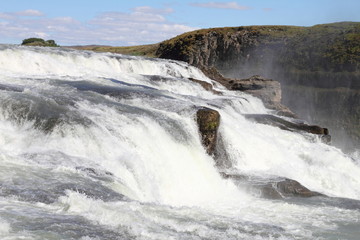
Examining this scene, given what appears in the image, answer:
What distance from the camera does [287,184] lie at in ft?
50.6

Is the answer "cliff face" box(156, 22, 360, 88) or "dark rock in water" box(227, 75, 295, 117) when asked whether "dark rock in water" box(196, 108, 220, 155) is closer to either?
"dark rock in water" box(227, 75, 295, 117)

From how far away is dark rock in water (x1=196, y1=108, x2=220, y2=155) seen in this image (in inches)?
665

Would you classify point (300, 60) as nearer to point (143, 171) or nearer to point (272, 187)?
point (272, 187)

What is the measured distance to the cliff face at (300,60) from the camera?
42.6 metres

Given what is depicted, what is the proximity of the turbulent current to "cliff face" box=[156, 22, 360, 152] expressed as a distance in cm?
2052

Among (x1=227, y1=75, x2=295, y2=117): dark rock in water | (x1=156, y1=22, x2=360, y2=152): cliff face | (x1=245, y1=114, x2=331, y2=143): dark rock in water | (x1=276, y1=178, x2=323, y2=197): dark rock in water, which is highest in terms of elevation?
(x1=156, y1=22, x2=360, y2=152): cliff face

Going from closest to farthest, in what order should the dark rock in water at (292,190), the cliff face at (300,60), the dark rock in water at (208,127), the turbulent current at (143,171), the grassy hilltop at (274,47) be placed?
1. the turbulent current at (143,171)
2. the dark rock in water at (292,190)
3. the dark rock in water at (208,127)
4. the cliff face at (300,60)
5. the grassy hilltop at (274,47)

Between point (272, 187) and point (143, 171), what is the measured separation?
13.8ft

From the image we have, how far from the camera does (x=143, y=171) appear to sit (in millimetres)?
13008

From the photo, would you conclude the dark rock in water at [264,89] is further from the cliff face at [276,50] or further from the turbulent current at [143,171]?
the turbulent current at [143,171]

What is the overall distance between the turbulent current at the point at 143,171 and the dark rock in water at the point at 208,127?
0.23 meters

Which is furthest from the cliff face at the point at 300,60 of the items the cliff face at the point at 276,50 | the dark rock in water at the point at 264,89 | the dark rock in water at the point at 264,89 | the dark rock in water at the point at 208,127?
the dark rock in water at the point at 208,127

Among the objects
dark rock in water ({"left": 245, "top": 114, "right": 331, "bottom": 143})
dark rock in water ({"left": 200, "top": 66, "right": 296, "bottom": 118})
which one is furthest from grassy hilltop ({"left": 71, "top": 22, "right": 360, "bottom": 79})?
dark rock in water ({"left": 245, "top": 114, "right": 331, "bottom": 143})

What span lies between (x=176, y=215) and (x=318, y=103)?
118 feet
